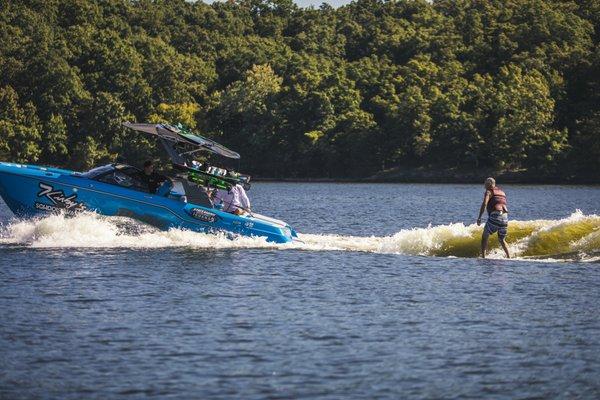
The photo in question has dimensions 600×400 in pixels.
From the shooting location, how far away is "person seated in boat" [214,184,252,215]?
32.4 m

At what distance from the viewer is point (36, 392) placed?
52.6 feet

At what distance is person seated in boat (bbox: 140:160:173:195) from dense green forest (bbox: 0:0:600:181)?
82.7 meters

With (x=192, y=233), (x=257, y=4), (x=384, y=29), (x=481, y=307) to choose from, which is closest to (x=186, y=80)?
(x=384, y=29)

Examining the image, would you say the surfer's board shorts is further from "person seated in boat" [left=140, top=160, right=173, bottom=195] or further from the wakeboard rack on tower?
"person seated in boat" [left=140, top=160, right=173, bottom=195]

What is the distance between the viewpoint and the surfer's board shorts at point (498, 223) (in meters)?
29.6

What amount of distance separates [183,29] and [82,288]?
132278mm

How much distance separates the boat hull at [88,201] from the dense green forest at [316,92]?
82.2m

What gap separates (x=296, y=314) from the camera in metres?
22.2

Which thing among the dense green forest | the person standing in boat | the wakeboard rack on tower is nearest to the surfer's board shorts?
the person standing in boat

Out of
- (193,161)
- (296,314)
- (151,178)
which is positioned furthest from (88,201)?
(296,314)

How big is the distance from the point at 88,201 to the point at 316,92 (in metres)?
97.5

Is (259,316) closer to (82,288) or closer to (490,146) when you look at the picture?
(82,288)

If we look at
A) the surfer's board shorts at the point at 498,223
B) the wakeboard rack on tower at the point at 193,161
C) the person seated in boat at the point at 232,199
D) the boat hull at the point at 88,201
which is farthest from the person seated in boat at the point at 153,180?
the surfer's board shorts at the point at 498,223

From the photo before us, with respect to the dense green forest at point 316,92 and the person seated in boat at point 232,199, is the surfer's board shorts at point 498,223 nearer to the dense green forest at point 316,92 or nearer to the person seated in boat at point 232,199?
the person seated in boat at point 232,199
